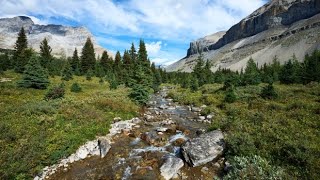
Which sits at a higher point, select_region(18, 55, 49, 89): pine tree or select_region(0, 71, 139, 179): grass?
select_region(18, 55, 49, 89): pine tree

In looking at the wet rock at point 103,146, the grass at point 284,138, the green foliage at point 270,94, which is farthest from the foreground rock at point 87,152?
the green foliage at point 270,94

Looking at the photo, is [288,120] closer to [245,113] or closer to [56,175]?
[245,113]

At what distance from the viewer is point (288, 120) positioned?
645 inches

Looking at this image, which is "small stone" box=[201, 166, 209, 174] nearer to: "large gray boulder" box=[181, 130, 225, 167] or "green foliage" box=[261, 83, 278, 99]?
"large gray boulder" box=[181, 130, 225, 167]

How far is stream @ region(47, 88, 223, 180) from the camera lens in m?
12.6

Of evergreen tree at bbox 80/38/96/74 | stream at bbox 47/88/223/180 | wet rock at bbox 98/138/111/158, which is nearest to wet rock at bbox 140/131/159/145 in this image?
stream at bbox 47/88/223/180

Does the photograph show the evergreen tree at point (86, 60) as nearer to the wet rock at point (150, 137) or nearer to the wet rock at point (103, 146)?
the wet rock at point (150, 137)

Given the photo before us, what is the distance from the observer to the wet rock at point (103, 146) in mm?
15242

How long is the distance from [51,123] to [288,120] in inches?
704

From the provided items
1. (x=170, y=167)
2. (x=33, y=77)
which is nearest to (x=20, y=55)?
(x=33, y=77)

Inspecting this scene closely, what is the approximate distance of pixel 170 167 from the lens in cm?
1293

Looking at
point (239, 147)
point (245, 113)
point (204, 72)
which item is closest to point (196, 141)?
point (239, 147)

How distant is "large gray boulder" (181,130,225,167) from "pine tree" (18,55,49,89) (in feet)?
97.2

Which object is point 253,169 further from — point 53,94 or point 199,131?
point 53,94
